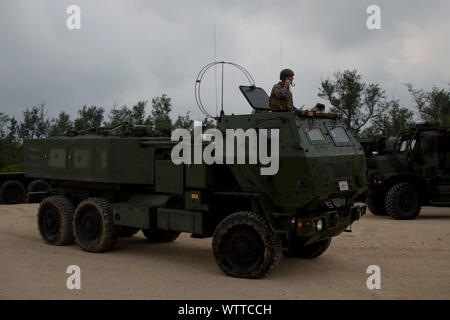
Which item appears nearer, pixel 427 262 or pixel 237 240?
pixel 237 240

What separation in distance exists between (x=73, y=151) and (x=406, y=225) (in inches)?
318

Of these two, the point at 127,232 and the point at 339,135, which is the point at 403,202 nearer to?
the point at 339,135

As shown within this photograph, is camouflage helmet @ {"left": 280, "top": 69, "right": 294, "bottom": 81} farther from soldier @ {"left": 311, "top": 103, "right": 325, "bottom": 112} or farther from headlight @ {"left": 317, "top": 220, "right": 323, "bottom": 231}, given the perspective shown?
headlight @ {"left": 317, "top": 220, "right": 323, "bottom": 231}

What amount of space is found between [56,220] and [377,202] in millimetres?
9172

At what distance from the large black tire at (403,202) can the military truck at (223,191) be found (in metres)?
6.00

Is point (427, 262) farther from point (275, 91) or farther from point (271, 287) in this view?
point (275, 91)

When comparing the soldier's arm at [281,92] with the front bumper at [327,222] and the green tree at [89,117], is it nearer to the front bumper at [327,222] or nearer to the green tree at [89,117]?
the front bumper at [327,222]

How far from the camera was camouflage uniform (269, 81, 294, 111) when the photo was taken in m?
8.55

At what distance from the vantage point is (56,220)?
10.8m

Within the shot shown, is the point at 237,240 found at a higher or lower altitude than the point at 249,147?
lower

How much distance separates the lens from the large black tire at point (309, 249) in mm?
9343

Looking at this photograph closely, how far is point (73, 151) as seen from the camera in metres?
10.4

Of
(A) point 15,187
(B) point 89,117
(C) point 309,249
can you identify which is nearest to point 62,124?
(B) point 89,117

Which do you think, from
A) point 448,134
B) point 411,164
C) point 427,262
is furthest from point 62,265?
point 448,134
